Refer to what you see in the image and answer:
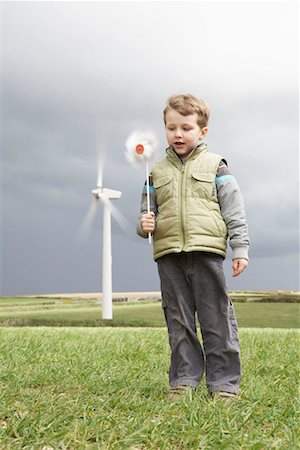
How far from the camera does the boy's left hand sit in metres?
4.54

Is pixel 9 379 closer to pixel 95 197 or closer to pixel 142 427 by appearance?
pixel 142 427

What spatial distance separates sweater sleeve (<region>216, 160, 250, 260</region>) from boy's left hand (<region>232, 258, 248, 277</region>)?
30 mm

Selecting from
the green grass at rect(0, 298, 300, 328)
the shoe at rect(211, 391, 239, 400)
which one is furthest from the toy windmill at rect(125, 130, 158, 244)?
the green grass at rect(0, 298, 300, 328)

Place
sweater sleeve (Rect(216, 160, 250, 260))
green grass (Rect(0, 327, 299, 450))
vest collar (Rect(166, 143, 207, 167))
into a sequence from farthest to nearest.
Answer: vest collar (Rect(166, 143, 207, 167)) < sweater sleeve (Rect(216, 160, 250, 260)) < green grass (Rect(0, 327, 299, 450))

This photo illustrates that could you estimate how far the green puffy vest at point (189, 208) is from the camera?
14.9 ft

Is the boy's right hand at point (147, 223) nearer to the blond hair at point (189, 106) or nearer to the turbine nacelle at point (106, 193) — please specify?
the blond hair at point (189, 106)

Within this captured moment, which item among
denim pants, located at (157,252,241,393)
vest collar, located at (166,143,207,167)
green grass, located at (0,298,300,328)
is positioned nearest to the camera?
denim pants, located at (157,252,241,393)

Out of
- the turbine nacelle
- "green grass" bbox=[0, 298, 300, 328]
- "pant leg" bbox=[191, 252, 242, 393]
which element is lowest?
"green grass" bbox=[0, 298, 300, 328]

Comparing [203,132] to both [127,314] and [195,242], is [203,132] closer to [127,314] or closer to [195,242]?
[195,242]

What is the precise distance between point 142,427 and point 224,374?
1324 millimetres

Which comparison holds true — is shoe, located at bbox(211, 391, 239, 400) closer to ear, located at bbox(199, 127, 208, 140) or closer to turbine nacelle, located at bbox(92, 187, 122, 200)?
ear, located at bbox(199, 127, 208, 140)

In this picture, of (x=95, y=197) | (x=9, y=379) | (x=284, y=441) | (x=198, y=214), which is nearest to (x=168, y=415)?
(x=284, y=441)

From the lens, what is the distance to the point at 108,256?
22.3 meters

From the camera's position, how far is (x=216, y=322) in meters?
4.68
